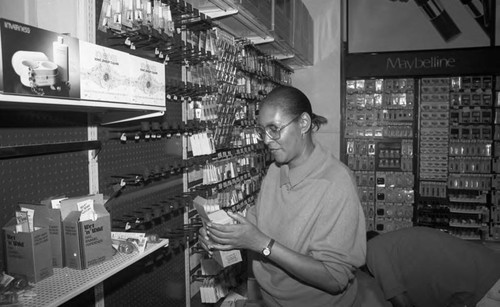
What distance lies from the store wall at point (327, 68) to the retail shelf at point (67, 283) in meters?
4.76

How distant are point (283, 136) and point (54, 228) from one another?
38.4 inches

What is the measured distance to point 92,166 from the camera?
1943mm

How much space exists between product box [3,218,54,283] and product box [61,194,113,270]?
0.23 feet

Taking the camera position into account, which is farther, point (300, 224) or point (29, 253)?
point (300, 224)

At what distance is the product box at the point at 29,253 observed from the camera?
1.30 meters

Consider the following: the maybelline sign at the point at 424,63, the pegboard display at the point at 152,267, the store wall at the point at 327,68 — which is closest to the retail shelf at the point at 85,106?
the pegboard display at the point at 152,267

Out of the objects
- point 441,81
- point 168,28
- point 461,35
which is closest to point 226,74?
point 168,28

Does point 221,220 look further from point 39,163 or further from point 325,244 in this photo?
point 39,163

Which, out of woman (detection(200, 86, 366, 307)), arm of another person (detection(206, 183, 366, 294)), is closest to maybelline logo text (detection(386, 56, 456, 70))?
woman (detection(200, 86, 366, 307))

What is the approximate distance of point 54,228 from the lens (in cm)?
142

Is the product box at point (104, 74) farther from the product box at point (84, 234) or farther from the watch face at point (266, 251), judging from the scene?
the watch face at point (266, 251)

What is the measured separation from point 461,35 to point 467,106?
1020 mm

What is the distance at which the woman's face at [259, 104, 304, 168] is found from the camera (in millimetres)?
1704

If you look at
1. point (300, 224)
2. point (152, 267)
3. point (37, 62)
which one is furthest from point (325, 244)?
point (152, 267)
